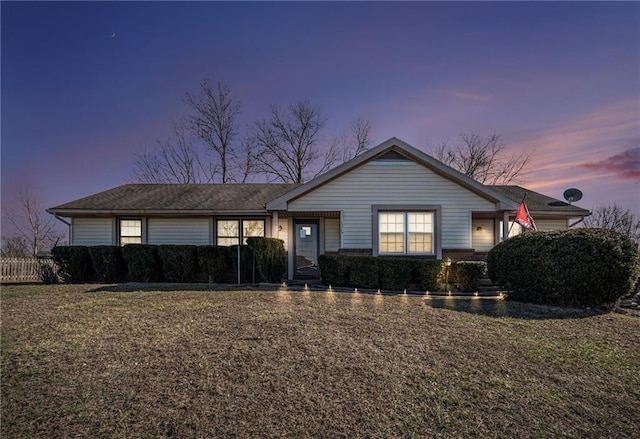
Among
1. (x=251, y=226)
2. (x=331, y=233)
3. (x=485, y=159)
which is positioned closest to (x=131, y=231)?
(x=251, y=226)

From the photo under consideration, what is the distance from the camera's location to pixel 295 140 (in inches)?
1219

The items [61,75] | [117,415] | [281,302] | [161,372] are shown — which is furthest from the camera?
[61,75]

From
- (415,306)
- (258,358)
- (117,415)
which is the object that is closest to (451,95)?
(415,306)

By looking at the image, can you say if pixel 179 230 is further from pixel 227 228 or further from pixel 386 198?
pixel 386 198

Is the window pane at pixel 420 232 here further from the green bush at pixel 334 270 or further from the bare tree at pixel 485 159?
the bare tree at pixel 485 159

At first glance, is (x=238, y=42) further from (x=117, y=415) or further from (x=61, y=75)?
(x=117, y=415)

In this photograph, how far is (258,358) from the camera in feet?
16.2

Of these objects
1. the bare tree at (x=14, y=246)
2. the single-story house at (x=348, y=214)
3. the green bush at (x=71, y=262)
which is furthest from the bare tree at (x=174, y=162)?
the green bush at (x=71, y=262)

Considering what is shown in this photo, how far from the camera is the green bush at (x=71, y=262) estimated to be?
13.6 metres

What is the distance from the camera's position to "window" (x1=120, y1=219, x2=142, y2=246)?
51.1ft

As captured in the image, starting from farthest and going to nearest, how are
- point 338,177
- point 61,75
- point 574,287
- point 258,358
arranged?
1. point 61,75
2. point 338,177
3. point 574,287
4. point 258,358

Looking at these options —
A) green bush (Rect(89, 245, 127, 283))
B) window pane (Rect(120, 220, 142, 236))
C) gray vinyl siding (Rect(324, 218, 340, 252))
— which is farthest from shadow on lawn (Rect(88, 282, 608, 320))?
window pane (Rect(120, 220, 142, 236))

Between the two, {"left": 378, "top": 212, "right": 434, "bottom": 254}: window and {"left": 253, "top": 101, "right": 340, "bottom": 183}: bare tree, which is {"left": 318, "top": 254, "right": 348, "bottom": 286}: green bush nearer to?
{"left": 378, "top": 212, "right": 434, "bottom": 254}: window

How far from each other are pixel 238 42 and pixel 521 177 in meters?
26.2
